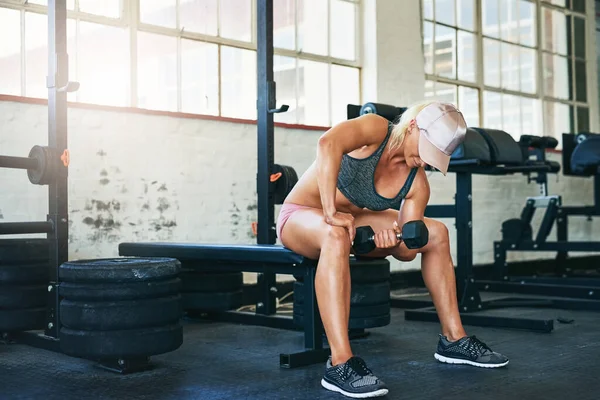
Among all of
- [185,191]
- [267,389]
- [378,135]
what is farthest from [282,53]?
[267,389]

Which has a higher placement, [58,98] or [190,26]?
[190,26]

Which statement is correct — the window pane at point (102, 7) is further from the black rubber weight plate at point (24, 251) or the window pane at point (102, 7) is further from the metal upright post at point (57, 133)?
the black rubber weight plate at point (24, 251)

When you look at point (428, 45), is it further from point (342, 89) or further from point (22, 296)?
point (22, 296)

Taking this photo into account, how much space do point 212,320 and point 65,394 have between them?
1708 millimetres

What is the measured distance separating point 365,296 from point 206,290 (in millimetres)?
1032

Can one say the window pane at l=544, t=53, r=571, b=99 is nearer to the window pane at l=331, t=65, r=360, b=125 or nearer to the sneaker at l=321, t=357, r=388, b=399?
the window pane at l=331, t=65, r=360, b=125

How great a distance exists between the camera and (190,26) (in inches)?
180

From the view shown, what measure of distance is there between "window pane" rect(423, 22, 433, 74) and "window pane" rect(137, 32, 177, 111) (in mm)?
2289

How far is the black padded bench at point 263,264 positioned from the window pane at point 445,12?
323 centimetres

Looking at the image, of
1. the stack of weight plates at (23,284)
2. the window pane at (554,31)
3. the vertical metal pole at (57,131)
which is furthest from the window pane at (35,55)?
the window pane at (554,31)

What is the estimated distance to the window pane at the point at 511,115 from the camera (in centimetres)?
664

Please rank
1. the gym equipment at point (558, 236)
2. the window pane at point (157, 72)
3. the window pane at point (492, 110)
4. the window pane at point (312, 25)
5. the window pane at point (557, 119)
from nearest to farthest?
the window pane at point (157, 72) < the gym equipment at point (558, 236) < the window pane at point (312, 25) < the window pane at point (492, 110) < the window pane at point (557, 119)

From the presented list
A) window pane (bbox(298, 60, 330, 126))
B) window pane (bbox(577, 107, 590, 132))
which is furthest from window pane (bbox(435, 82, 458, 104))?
window pane (bbox(577, 107, 590, 132))

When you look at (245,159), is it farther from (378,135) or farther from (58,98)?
(378,135)
